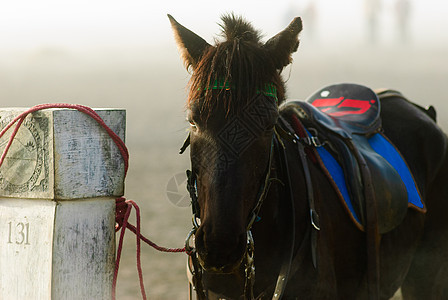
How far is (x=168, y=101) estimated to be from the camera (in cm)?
3328

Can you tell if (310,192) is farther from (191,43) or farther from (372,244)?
(191,43)

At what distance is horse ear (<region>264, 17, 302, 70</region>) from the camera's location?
9.82 ft

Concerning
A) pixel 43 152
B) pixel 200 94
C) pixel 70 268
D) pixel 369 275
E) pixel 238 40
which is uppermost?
pixel 238 40

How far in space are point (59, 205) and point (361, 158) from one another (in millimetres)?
1883

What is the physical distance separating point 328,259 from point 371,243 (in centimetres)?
49

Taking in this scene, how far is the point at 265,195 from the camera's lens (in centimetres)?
289

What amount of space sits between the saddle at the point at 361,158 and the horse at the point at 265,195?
0.02 meters

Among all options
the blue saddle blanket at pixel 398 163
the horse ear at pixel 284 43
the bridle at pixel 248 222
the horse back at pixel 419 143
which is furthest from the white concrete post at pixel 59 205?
the horse back at pixel 419 143

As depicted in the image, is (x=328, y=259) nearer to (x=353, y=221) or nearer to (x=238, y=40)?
(x=353, y=221)

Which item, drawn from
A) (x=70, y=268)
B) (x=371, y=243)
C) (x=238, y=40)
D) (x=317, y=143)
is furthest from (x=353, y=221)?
(x=70, y=268)

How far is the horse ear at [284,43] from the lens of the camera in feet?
9.82

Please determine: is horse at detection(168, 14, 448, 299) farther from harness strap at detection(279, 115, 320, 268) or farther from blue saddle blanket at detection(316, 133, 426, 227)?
blue saddle blanket at detection(316, 133, 426, 227)

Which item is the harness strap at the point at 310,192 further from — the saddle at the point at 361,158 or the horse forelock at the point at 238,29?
the horse forelock at the point at 238,29

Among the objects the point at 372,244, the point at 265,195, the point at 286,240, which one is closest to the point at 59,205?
the point at 265,195
